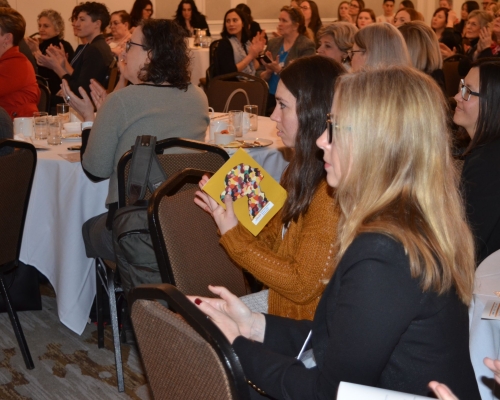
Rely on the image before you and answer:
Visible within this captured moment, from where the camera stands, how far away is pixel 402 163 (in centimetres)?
129

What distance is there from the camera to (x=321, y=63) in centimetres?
205

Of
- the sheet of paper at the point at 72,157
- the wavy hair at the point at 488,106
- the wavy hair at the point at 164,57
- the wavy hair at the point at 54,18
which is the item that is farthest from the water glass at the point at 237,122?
the wavy hair at the point at 54,18

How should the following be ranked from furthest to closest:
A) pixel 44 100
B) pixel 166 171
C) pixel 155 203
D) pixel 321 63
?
1. pixel 44 100
2. pixel 166 171
3. pixel 321 63
4. pixel 155 203

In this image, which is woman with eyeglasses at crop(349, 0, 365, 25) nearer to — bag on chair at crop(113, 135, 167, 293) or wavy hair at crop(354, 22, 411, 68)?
wavy hair at crop(354, 22, 411, 68)

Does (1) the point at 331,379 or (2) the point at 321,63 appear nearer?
(1) the point at 331,379

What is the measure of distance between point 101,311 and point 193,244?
1238mm

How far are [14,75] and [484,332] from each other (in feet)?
11.7

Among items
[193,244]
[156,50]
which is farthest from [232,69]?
[193,244]

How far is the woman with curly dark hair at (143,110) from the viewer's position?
2.80 meters

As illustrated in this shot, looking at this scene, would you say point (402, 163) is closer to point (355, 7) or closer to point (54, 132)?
point (54, 132)

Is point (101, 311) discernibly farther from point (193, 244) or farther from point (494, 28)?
point (494, 28)

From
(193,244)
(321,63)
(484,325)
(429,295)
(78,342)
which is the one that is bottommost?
(78,342)

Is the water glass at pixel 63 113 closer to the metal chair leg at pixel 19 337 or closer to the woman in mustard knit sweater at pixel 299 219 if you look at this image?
the metal chair leg at pixel 19 337

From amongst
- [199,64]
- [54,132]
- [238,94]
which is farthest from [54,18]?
[54,132]
